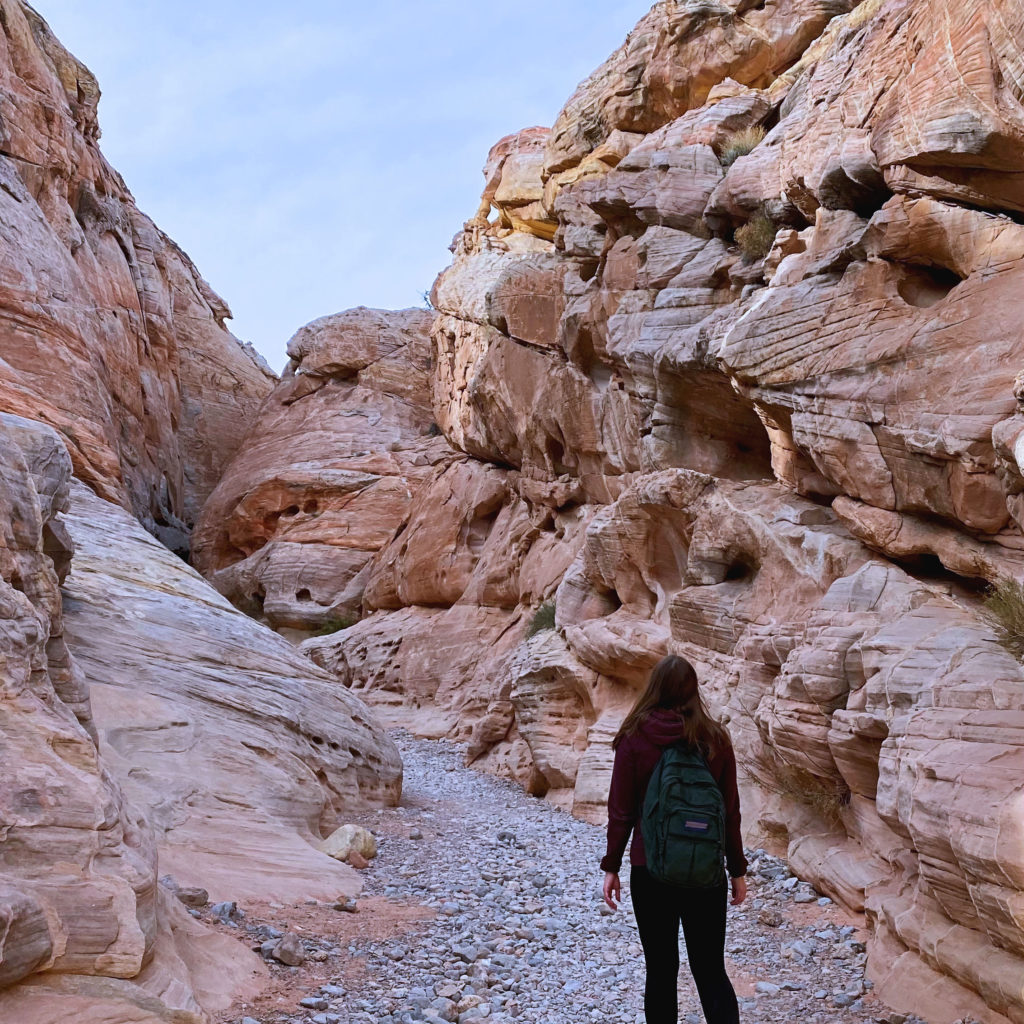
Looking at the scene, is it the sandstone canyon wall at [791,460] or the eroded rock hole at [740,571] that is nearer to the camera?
the sandstone canyon wall at [791,460]

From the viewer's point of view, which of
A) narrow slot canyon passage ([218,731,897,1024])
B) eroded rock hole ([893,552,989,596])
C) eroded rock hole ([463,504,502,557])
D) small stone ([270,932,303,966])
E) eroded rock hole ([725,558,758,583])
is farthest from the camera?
eroded rock hole ([463,504,502,557])

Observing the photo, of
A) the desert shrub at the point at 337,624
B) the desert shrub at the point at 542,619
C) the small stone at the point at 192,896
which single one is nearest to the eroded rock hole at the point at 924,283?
the small stone at the point at 192,896

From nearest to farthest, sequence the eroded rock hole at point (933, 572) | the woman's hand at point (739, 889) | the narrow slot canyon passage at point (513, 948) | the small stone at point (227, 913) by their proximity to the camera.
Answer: the woman's hand at point (739, 889), the narrow slot canyon passage at point (513, 948), the small stone at point (227, 913), the eroded rock hole at point (933, 572)

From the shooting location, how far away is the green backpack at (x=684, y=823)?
4.20 m

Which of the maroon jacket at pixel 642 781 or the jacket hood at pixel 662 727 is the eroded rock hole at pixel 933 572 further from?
the jacket hood at pixel 662 727

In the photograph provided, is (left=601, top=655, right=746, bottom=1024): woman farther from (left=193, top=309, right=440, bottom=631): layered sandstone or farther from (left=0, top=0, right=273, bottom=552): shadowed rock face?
(left=193, top=309, right=440, bottom=631): layered sandstone

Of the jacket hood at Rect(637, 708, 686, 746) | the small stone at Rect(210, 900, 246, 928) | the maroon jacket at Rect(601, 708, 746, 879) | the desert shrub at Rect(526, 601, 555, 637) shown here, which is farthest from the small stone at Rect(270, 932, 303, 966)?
the desert shrub at Rect(526, 601, 555, 637)

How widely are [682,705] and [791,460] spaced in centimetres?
841

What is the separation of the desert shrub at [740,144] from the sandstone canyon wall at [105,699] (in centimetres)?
1132

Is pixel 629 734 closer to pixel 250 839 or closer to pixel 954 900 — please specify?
pixel 954 900

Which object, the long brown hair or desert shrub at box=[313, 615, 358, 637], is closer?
the long brown hair

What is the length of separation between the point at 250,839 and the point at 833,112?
1074cm

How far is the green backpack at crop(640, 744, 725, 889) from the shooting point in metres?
4.20

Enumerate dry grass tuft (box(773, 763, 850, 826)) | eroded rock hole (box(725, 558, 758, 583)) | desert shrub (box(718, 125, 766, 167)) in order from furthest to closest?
desert shrub (box(718, 125, 766, 167)) → eroded rock hole (box(725, 558, 758, 583)) → dry grass tuft (box(773, 763, 850, 826))
